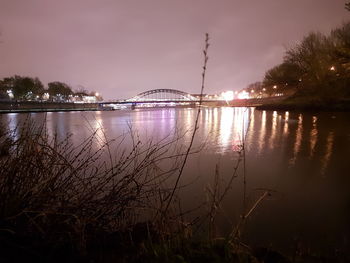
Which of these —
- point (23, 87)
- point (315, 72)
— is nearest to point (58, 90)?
point (23, 87)

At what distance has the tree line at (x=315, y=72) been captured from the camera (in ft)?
134

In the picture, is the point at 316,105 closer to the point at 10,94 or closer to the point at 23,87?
the point at 23,87

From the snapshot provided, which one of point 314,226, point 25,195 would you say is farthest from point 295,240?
point 25,195

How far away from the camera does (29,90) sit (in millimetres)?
94750

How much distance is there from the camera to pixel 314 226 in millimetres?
4801

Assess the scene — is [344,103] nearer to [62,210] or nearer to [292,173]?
[292,173]

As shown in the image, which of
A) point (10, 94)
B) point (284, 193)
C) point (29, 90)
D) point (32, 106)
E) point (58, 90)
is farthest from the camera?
point (58, 90)

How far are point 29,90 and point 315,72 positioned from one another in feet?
304

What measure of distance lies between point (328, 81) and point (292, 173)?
41.9 metres

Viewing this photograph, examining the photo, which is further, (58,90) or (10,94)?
(58,90)

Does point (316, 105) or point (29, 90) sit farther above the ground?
point (29, 90)

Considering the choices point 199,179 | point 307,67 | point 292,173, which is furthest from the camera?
point 307,67

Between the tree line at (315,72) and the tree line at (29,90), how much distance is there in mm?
81989

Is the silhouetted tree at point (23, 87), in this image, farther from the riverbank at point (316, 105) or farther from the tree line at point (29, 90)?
the riverbank at point (316, 105)
